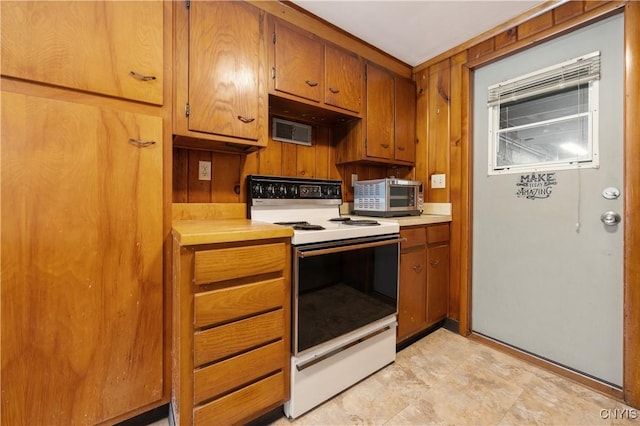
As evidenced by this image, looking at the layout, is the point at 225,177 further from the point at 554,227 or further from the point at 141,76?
the point at 554,227

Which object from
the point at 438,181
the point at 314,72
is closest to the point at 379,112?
the point at 314,72

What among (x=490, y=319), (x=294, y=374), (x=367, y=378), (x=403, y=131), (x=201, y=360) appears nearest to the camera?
(x=201, y=360)

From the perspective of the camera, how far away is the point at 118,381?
3.68 ft

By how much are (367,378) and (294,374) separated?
57 centimetres

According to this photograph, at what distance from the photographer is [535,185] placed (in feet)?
5.85

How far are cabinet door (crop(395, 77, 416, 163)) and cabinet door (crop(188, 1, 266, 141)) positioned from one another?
4.28 feet

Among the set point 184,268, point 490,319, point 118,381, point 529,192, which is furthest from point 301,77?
point 490,319

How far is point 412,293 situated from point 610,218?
1.20 m

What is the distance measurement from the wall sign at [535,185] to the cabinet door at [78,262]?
228 cm

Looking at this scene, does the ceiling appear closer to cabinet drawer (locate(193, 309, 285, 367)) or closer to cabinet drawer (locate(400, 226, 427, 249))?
cabinet drawer (locate(400, 226, 427, 249))

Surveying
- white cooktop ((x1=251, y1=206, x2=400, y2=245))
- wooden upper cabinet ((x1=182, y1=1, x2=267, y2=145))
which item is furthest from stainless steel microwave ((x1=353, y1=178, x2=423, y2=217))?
wooden upper cabinet ((x1=182, y1=1, x2=267, y2=145))

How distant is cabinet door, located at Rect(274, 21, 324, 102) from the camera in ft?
5.30

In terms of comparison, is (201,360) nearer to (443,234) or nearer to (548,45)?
(443,234)

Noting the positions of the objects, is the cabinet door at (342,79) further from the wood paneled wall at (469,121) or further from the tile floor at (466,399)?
the tile floor at (466,399)
